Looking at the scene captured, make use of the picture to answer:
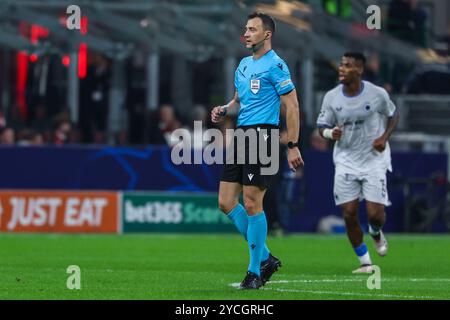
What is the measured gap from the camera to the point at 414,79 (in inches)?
1182

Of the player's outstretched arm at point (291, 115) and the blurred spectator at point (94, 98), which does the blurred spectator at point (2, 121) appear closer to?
the blurred spectator at point (94, 98)

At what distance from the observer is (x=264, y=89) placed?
13.0m

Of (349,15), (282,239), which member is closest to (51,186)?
(282,239)

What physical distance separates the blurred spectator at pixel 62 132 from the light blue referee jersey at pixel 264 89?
45.8 feet

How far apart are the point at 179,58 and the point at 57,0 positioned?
2767 mm

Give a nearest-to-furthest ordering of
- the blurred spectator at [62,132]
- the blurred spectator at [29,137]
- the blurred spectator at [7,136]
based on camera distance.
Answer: the blurred spectator at [7,136], the blurred spectator at [29,137], the blurred spectator at [62,132]

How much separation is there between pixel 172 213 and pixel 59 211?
6.34ft

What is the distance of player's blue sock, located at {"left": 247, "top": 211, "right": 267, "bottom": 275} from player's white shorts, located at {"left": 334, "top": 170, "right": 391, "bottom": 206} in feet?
11.0

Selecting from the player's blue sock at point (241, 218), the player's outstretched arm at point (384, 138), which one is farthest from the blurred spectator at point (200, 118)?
the player's blue sock at point (241, 218)

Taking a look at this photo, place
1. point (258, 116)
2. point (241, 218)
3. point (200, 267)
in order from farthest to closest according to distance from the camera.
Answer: point (200, 267) < point (241, 218) < point (258, 116)

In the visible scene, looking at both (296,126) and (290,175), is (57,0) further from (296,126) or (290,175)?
(296,126)

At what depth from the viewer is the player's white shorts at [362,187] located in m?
16.1

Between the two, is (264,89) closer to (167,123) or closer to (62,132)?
(167,123)

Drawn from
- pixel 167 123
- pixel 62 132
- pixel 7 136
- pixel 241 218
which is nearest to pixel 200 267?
pixel 241 218
